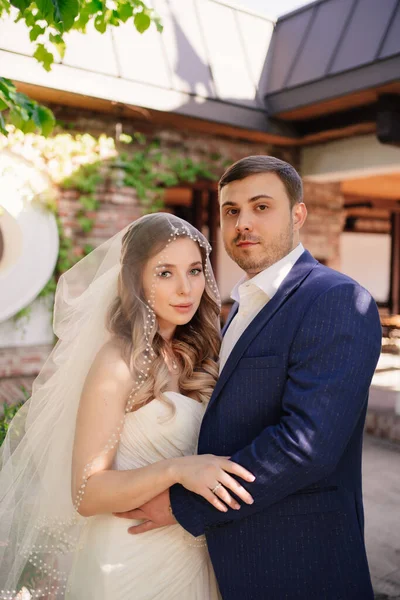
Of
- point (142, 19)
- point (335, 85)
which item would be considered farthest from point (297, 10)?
point (142, 19)

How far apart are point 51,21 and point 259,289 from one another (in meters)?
1.32

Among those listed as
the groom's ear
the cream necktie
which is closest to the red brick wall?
the cream necktie

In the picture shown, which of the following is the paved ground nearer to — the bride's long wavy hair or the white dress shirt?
the bride's long wavy hair

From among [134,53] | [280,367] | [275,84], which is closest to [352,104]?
[275,84]

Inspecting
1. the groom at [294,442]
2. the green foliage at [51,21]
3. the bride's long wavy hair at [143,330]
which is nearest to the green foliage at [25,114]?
the green foliage at [51,21]

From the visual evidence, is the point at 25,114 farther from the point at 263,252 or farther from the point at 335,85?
the point at 335,85

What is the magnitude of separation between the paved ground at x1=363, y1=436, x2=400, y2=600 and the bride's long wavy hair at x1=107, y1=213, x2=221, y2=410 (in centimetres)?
177

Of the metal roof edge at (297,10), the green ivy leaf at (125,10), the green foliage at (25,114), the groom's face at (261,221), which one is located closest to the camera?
the groom's face at (261,221)

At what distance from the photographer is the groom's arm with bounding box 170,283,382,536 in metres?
1.42

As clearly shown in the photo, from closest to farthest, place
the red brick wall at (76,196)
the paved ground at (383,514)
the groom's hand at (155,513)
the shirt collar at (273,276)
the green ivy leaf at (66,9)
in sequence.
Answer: the groom's hand at (155,513) < the shirt collar at (273,276) < the green ivy leaf at (66,9) < the paved ground at (383,514) < the red brick wall at (76,196)

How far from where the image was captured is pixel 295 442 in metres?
1.40

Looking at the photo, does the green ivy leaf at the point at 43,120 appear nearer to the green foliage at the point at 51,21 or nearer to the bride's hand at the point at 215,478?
the green foliage at the point at 51,21

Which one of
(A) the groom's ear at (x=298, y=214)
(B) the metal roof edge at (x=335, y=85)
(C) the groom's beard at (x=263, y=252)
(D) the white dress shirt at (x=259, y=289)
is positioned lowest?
(D) the white dress shirt at (x=259, y=289)

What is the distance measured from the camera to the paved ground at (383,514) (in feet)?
9.87
